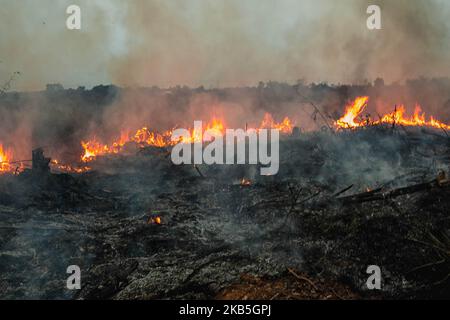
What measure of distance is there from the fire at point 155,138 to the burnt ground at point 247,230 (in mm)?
4126

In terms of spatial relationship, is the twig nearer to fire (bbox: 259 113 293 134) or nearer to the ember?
the ember

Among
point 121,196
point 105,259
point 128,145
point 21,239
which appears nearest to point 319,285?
point 105,259

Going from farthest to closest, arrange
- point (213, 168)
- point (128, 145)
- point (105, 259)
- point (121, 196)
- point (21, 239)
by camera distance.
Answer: point (128, 145), point (213, 168), point (121, 196), point (21, 239), point (105, 259)

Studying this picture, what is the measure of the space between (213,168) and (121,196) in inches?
125

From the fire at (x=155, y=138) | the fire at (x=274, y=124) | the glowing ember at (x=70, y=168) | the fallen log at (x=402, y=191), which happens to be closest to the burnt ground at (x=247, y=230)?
the fallen log at (x=402, y=191)

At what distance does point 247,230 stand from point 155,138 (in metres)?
12.1

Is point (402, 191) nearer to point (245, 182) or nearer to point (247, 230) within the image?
point (247, 230)

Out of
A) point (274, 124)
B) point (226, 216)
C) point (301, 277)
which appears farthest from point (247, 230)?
point (274, 124)

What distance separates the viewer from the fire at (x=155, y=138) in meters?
Answer: 16.9

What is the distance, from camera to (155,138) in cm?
1947

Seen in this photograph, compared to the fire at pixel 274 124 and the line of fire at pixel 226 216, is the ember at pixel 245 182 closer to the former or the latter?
the line of fire at pixel 226 216

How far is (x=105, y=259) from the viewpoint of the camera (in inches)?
292

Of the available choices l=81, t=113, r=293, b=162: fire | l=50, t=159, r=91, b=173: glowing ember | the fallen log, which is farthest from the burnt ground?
l=81, t=113, r=293, b=162: fire
